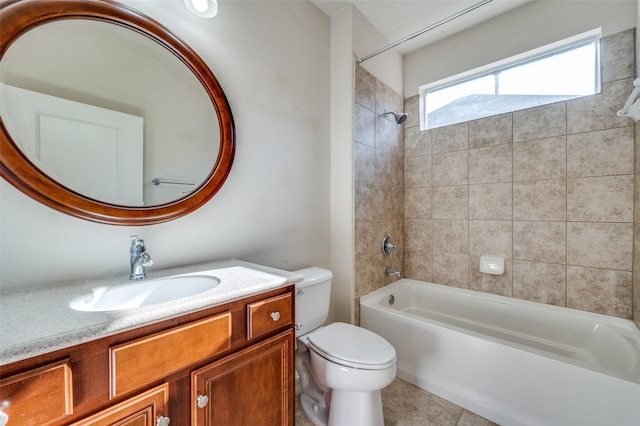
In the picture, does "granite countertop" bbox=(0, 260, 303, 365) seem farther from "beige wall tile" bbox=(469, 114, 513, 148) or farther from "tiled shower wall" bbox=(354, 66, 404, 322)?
"beige wall tile" bbox=(469, 114, 513, 148)

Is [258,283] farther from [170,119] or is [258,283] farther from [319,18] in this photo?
[319,18]

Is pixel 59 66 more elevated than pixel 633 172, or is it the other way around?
pixel 59 66

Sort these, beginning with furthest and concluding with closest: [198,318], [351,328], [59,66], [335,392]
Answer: [351,328], [335,392], [59,66], [198,318]

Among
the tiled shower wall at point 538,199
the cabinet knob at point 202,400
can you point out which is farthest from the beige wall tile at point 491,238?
the cabinet knob at point 202,400

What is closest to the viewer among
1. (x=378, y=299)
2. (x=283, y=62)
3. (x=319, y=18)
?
(x=283, y=62)

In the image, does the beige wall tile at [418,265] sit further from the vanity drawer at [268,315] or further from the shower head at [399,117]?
the vanity drawer at [268,315]

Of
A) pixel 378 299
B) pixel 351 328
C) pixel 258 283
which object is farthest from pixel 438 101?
pixel 258 283

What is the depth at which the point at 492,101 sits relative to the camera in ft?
7.26

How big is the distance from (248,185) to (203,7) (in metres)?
0.86

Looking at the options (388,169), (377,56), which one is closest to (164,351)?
(388,169)

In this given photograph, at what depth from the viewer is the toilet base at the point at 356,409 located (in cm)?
130

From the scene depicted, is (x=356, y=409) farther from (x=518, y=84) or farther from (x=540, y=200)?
(x=518, y=84)

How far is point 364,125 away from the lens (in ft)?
6.90

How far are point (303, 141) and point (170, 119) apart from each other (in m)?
0.86
